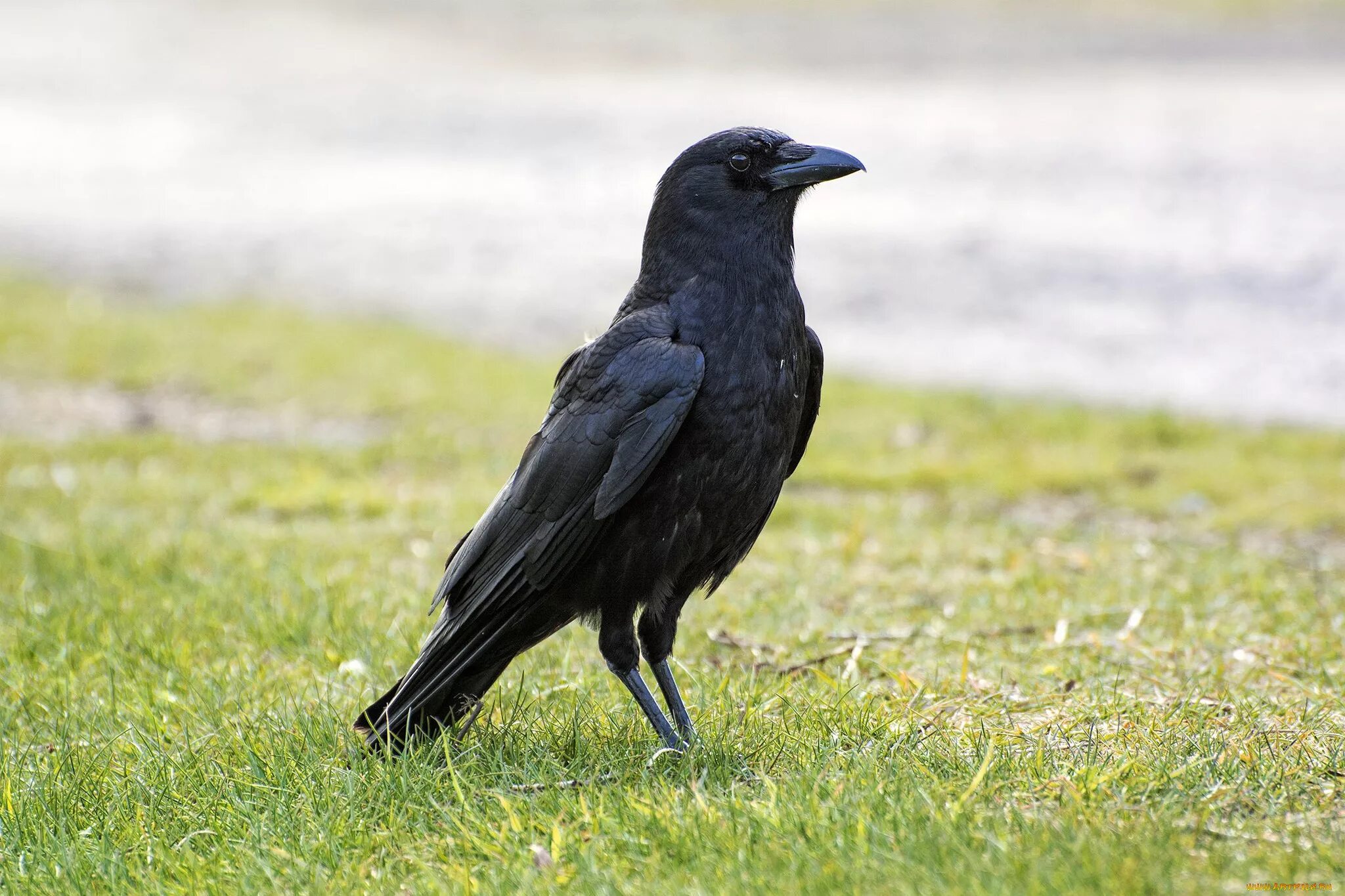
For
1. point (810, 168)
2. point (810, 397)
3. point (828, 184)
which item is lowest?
point (810, 397)

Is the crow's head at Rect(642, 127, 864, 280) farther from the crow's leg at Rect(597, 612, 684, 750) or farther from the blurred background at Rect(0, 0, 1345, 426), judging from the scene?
the blurred background at Rect(0, 0, 1345, 426)

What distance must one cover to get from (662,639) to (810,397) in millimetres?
815

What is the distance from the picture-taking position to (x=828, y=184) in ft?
45.5

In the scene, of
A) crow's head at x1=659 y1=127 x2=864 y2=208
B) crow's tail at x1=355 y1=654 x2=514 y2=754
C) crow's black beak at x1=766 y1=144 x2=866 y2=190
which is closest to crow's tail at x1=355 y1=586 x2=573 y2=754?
crow's tail at x1=355 y1=654 x2=514 y2=754

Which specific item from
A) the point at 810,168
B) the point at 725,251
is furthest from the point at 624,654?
the point at 810,168

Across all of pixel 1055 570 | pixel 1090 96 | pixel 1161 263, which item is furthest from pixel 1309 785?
pixel 1090 96

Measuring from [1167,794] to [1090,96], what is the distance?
487 inches

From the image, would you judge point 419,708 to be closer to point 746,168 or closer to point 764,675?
point 764,675

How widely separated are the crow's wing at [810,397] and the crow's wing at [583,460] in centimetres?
48

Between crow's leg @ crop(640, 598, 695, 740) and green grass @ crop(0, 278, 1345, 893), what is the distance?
0.51 ft

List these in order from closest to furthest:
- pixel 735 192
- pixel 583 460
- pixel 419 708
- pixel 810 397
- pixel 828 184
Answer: pixel 583 460 < pixel 419 708 < pixel 735 192 < pixel 810 397 < pixel 828 184

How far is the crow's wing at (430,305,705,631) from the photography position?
369cm

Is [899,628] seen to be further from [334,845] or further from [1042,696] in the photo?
[334,845]

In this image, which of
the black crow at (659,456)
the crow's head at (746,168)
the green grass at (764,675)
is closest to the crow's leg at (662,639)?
the black crow at (659,456)
